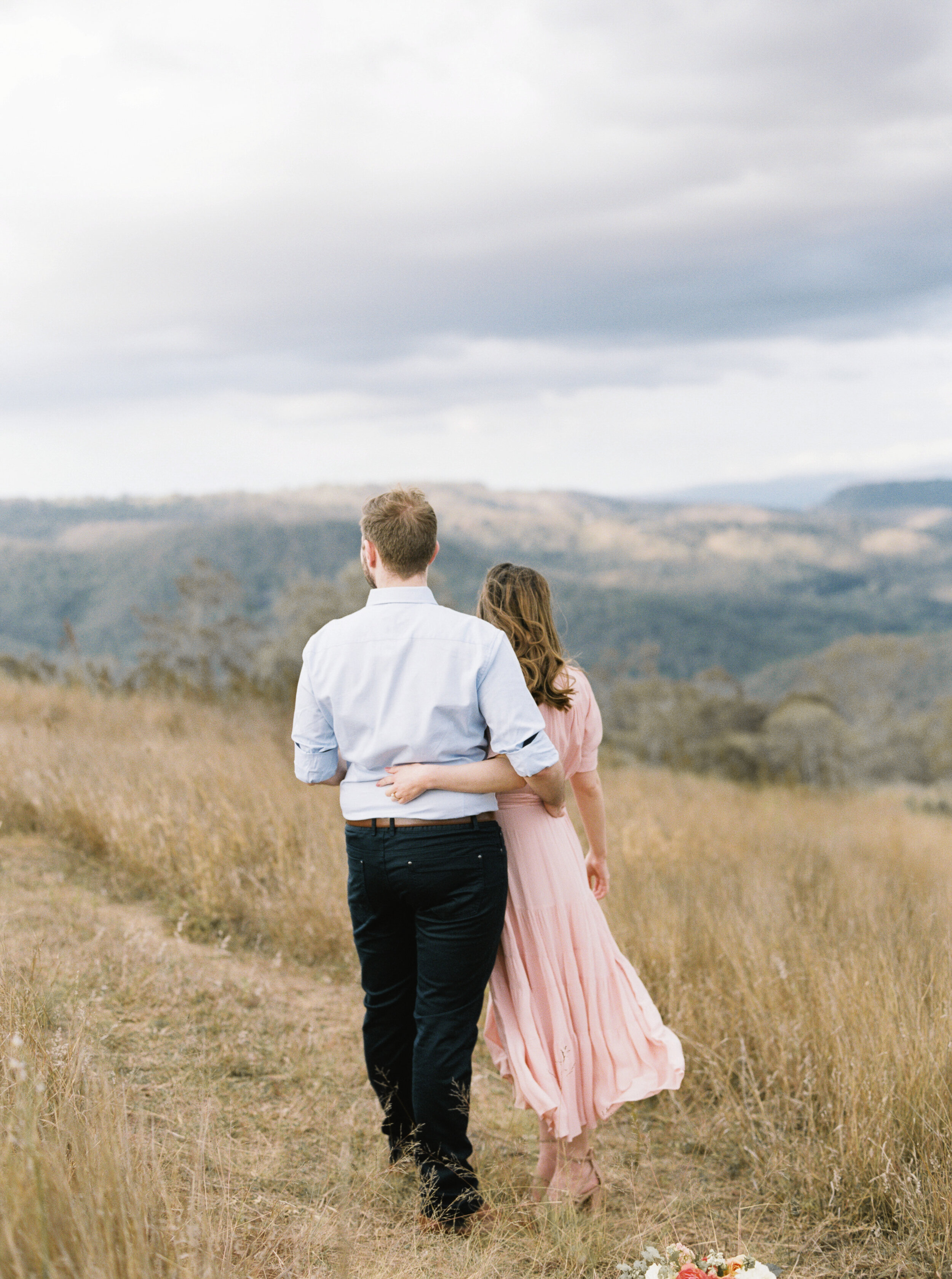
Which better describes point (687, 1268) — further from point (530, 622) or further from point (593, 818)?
point (530, 622)

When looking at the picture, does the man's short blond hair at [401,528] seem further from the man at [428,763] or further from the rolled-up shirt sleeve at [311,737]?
the rolled-up shirt sleeve at [311,737]

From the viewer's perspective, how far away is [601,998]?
9.12ft

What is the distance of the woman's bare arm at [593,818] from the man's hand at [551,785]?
0.65 feet

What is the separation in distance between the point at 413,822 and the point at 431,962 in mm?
420

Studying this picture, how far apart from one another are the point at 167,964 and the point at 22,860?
1.85 metres

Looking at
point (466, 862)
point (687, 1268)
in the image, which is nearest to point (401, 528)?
point (466, 862)

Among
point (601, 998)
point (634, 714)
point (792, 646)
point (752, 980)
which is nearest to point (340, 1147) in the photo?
point (601, 998)

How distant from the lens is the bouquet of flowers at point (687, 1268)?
2021 millimetres

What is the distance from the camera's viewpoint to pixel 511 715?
2346 mm

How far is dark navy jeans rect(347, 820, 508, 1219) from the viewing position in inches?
94.0

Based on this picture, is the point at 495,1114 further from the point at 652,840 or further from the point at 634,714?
the point at 634,714

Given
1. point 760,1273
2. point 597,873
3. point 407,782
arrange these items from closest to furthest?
point 760,1273, point 407,782, point 597,873

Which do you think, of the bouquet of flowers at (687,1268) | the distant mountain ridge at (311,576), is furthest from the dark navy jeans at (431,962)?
the distant mountain ridge at (311,576)

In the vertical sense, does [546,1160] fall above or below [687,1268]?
below
